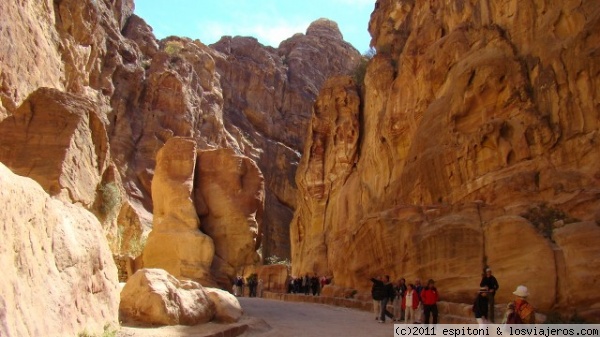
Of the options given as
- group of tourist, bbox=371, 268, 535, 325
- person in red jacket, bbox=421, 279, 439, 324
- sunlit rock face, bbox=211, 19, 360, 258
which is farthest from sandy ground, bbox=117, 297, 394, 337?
sunlit rock face, bbox=211, 19, 360, 258

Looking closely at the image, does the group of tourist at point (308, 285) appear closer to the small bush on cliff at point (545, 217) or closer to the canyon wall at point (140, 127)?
the canyon wall at point (140, 127)

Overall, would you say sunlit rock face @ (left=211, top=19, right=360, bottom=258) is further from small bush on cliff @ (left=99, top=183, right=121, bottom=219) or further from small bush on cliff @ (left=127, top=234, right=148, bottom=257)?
small bush on cliff @ (left=99, top=183, right=121, bottom=219)

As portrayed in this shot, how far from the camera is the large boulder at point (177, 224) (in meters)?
33.1

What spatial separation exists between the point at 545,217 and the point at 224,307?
8.66 metres

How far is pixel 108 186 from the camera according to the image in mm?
21125

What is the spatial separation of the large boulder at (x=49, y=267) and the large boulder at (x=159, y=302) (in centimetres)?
145

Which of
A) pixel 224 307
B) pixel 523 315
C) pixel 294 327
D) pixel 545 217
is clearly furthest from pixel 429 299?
pixel 523 315

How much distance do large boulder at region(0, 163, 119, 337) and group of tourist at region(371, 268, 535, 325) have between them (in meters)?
6.00

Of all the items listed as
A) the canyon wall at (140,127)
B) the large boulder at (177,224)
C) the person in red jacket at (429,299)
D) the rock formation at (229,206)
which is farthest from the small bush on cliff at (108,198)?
the rock formation at (229,206)

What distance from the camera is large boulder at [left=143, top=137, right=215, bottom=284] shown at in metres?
33.1

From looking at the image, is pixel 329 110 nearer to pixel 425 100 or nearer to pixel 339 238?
pixel 339 238

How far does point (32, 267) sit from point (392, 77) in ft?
94.8

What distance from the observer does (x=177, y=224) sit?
115ft

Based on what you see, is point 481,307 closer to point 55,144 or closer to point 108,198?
point 55,144
